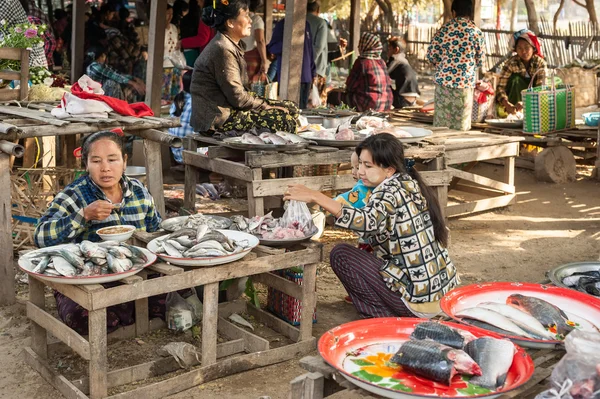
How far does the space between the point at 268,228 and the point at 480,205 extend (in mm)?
3667

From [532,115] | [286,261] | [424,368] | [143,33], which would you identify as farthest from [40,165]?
[143,33]

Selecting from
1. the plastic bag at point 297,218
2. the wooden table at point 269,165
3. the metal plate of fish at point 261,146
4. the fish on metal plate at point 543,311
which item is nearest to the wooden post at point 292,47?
the wooden table at point 269,165

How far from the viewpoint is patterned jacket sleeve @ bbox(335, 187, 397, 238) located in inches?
154

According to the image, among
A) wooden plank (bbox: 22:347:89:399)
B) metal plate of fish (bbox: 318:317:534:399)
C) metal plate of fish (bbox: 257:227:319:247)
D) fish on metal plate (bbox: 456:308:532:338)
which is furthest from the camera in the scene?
metal plate of fish (bbox: 257:227:319:247)

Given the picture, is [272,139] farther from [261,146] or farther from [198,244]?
[198,244]

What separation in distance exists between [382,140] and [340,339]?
1.78 meters

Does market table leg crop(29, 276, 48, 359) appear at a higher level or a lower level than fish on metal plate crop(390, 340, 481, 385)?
lower

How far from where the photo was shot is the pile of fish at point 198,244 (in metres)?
3.65

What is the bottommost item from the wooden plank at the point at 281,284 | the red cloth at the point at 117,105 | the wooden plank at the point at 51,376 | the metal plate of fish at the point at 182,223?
the wooden plank at the point at 51,376

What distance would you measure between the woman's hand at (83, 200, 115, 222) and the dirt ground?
0.88 metres

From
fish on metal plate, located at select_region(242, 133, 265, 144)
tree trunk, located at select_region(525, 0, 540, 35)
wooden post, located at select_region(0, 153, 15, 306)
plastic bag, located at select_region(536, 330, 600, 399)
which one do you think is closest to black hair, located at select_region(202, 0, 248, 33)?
fish on metal plate, located at select_region(242, 133, 265, 144)

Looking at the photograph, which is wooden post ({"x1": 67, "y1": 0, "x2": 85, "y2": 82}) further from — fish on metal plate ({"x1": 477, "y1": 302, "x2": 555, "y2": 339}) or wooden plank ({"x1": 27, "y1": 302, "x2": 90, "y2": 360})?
fish on metal plate ({"x1": 477, "y1": 302, "x2": 555, "y2": 339})

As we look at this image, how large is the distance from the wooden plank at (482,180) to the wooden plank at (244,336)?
128 inches

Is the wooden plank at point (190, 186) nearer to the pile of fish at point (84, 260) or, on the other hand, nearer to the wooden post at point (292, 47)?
the wooden post at point (292, 47)
